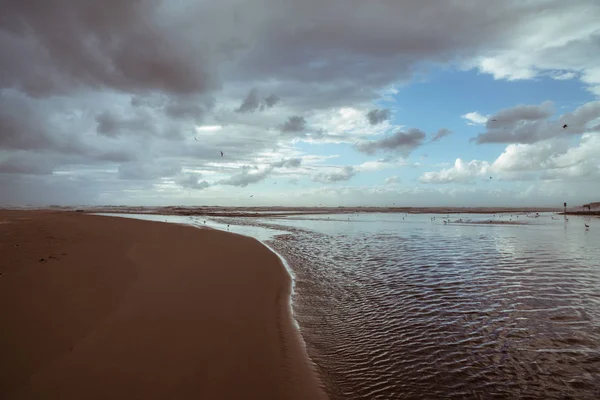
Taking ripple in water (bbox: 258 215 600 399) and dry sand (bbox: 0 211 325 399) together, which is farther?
ripple in water (bbox: 258 215 600 399)

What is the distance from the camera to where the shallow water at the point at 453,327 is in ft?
14.6

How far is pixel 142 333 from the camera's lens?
534 centimetres

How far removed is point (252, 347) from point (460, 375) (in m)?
3.19

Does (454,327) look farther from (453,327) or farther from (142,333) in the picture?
(142,333)

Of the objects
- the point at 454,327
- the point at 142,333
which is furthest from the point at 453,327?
the point at 142,333

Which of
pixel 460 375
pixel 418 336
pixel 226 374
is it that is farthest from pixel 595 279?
pixel 226 374

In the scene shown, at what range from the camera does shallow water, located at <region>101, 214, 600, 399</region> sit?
446 centimetres

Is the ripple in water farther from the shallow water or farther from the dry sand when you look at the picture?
the dry sand

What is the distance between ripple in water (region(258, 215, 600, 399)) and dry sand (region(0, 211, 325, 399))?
860 mm

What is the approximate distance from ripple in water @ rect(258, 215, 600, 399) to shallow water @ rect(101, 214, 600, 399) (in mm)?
20

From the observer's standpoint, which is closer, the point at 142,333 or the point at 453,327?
the point at 142,333

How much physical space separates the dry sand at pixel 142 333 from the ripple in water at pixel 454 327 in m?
0.86

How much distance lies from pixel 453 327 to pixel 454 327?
0.8 inches

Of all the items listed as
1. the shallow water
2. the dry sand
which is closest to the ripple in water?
the shallow water
